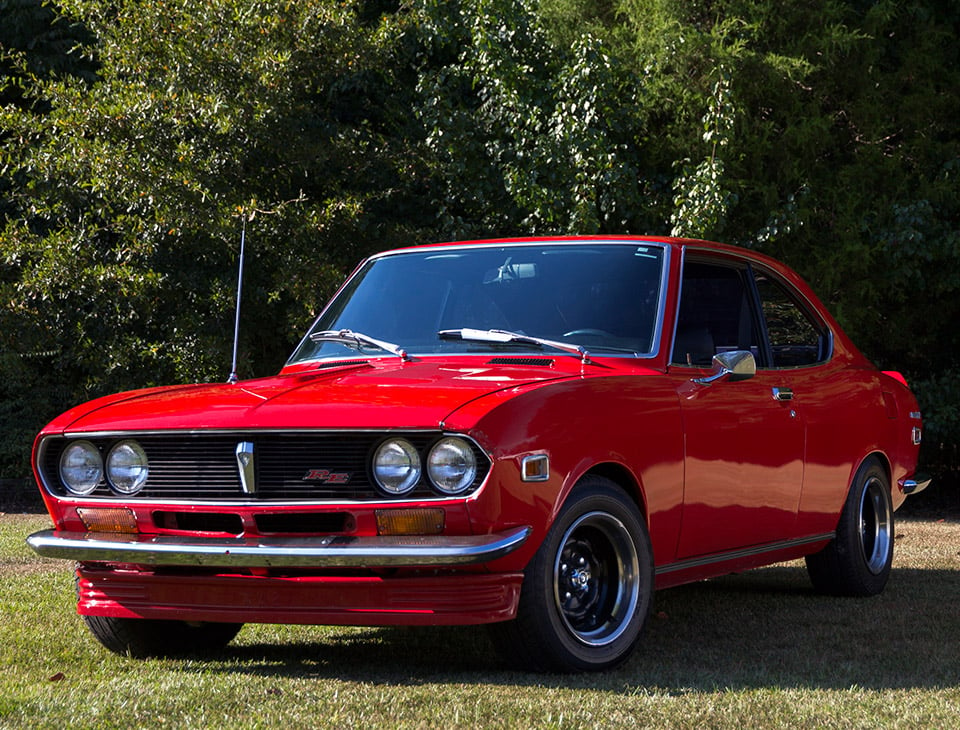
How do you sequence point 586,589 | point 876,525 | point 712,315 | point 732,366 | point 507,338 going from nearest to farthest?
point 586,589
point 507,338
point 732,366
point 712,315
point 876,525

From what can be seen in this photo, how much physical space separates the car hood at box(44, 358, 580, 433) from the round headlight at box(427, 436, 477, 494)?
0.39 ft

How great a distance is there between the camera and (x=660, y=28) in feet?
47.2

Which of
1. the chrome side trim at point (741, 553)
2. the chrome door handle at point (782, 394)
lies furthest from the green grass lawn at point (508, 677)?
the chrome door handle at point (782, 394)

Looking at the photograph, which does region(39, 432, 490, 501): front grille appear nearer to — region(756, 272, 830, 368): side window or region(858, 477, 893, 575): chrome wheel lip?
region(756, 272, 830, 368): side window

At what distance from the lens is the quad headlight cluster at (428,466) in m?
5.02

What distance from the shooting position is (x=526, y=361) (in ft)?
19.8

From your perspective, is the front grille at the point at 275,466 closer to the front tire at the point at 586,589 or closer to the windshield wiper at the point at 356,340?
the front tire at the point at 586,589

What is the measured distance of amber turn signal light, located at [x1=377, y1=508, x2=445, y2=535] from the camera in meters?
5.00

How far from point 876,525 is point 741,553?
1.90m

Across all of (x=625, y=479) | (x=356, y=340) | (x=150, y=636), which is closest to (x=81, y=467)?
(x=150, y=636)

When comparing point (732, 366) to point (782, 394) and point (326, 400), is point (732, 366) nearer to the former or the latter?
point (782, 394)

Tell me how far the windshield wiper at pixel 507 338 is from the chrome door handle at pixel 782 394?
3.90ft

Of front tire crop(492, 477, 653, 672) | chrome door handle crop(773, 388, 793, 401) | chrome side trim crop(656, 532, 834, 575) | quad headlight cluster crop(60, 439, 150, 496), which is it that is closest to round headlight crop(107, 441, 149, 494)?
quad headlight cluster crop(60, 439, 150, 496)

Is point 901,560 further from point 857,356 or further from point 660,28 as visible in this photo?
point 660,28
